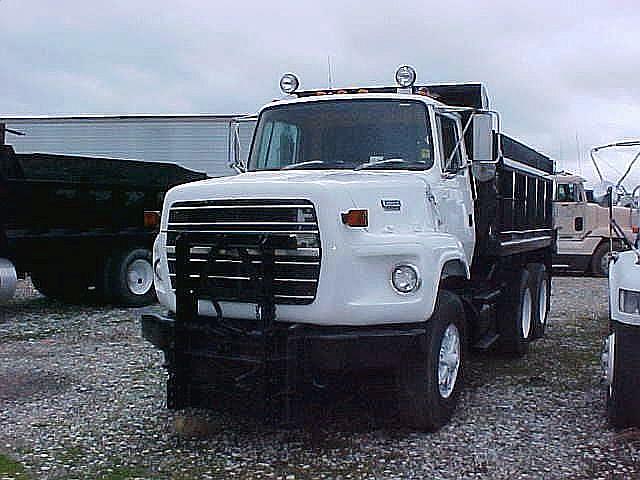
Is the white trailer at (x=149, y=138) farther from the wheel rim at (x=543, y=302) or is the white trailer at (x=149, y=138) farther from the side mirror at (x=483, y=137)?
the side mirror at (x=483, y=137)

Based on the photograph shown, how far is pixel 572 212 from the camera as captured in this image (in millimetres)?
18641

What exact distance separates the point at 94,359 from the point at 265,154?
11.1 ft

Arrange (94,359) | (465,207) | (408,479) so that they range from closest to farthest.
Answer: (408,479) < (465,207) < (94,359)

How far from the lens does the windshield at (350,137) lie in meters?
6.61

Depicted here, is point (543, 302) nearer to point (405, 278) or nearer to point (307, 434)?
point (307, 434)

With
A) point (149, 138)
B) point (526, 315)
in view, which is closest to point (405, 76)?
point (526, 315)

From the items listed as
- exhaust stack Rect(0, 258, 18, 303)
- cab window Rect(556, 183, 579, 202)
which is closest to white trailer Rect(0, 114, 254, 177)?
cab window Rect(556, 183, 579, 202)

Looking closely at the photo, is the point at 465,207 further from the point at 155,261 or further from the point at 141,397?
the point at 141,397

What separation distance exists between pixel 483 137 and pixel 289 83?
1979 mm

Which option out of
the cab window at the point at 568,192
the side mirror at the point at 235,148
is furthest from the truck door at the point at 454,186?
the cab window at the point at 568,192

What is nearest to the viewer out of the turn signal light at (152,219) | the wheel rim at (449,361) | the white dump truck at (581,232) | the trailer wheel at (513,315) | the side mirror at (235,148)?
the wheel rim at (449,361)

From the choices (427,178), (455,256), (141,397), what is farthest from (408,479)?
(141,397)

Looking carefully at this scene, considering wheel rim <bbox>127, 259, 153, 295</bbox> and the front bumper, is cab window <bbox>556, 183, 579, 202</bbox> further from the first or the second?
the front bumper

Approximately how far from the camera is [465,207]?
711 cm
